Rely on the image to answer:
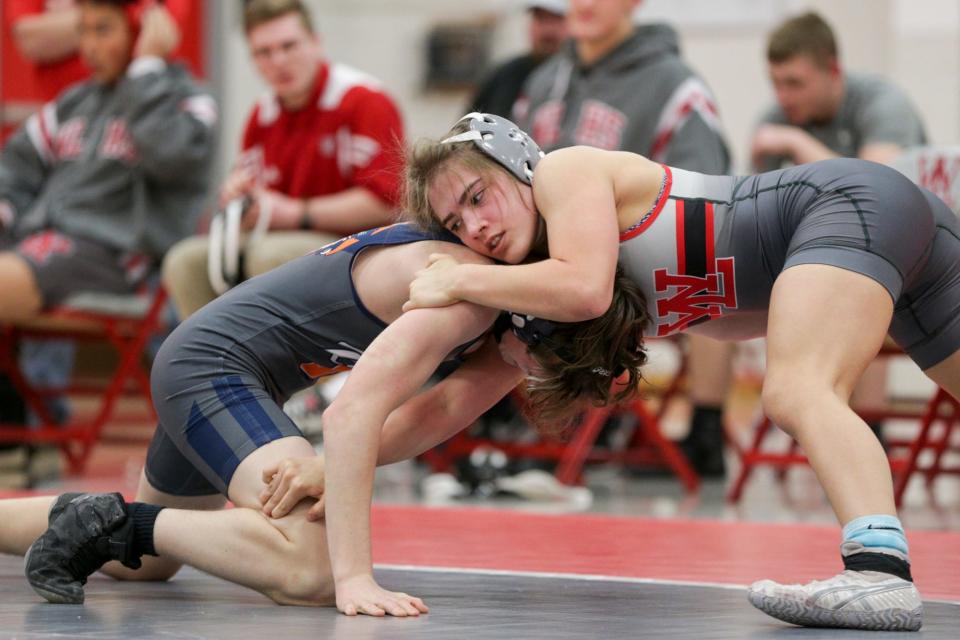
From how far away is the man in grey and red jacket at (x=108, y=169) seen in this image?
18.1 ft

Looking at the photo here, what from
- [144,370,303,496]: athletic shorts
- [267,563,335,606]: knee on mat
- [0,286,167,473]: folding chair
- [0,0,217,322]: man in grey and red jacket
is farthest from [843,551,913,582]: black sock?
[0,0,217,322]: man in grey and red jacket

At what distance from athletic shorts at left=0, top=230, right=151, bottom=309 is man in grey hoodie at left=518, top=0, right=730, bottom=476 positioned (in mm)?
1583

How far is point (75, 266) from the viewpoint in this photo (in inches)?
216

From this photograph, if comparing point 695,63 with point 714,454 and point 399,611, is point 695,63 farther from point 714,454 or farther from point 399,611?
point 399,611

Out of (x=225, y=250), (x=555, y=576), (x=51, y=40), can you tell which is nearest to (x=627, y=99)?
(x=225, y=250)

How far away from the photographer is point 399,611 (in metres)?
2.38

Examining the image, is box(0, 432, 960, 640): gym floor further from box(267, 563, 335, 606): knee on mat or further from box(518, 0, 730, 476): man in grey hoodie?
box(518, 0, 730, 476): man in grey hoodie

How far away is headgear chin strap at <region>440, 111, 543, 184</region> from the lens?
2.66 m

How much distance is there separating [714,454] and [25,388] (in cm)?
269

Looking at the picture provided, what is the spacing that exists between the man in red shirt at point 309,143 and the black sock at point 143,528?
2385mm

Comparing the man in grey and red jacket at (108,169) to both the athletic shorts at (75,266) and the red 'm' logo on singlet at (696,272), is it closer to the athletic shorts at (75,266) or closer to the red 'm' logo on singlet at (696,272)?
the athletic shorts at (75,266)

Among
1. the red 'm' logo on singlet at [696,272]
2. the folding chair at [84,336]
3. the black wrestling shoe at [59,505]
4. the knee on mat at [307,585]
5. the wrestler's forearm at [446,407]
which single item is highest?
the red 'm' logo on singlet at [696,272]

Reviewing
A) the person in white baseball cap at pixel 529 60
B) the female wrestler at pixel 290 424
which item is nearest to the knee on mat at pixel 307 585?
the female wrestler at pixel 290 424

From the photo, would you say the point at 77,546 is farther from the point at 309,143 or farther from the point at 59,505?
the point at 309,143
